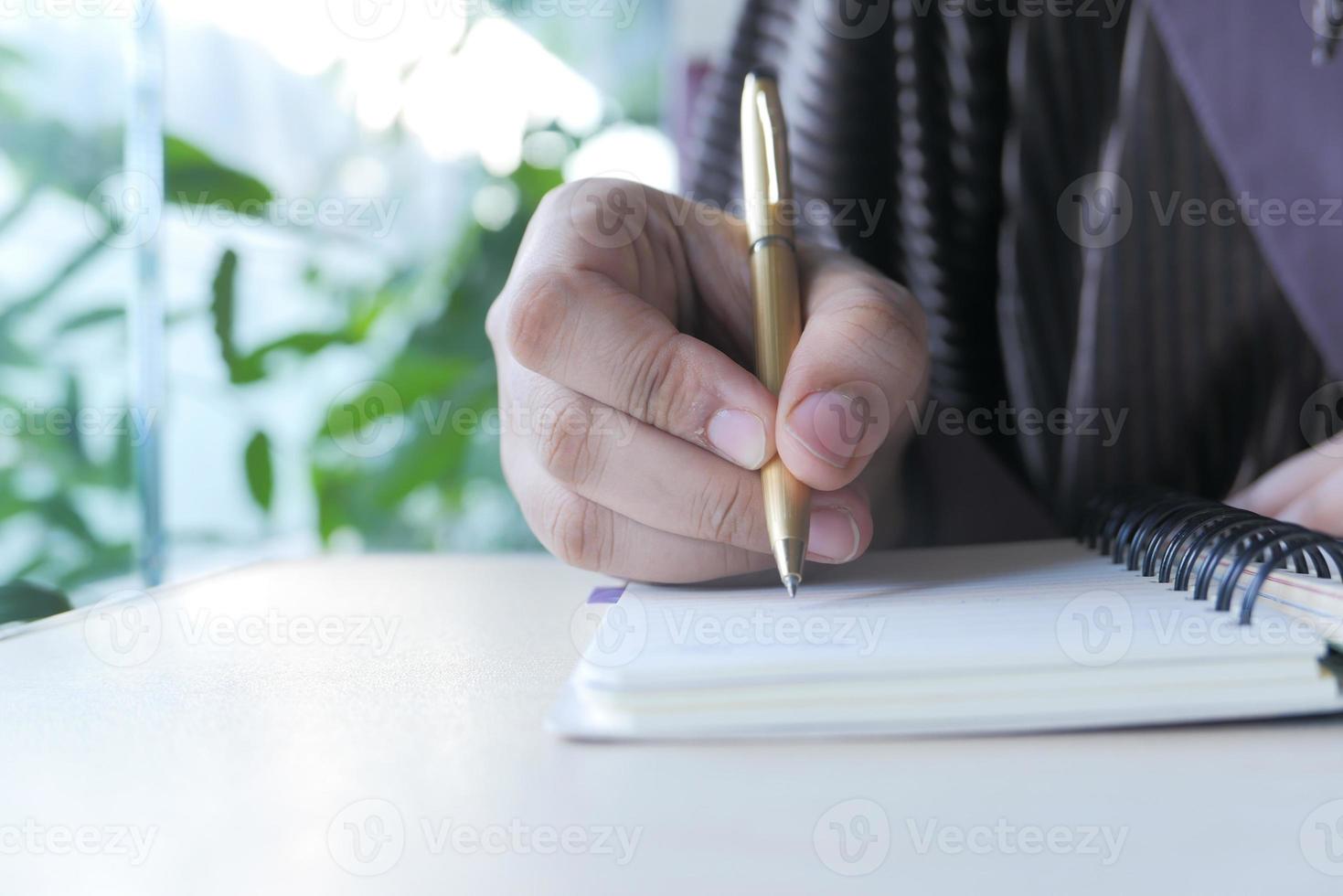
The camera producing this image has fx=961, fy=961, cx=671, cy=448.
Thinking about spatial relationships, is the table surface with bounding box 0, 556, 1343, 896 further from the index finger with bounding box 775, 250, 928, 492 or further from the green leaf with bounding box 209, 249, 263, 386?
the green leaf with bounding box 209, 249, 263, 386

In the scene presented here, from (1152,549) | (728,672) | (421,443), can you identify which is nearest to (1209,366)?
(1152,549)

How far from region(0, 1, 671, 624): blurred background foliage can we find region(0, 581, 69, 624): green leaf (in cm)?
36

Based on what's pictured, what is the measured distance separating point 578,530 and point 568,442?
5cm

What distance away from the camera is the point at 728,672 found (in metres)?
0.29

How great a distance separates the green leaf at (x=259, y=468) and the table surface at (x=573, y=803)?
0.97 m

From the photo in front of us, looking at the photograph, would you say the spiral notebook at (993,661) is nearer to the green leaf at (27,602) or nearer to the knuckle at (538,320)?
the knuckle at (538,320)

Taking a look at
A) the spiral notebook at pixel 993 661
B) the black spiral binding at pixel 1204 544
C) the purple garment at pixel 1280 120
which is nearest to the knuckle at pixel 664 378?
the spiral notebook at pixel 993 661

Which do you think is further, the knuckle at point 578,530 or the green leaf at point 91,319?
the green leaf at point 91,319

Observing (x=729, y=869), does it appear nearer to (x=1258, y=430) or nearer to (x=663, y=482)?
(x=663, y=482)

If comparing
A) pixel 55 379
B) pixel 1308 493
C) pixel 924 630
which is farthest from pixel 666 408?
pixel 55 379

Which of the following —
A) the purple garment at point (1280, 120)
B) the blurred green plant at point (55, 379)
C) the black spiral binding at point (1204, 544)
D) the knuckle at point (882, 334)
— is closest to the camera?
the black spiral binding at point (1204, 544)

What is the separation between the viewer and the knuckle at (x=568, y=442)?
46cm

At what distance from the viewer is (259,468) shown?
1.29 meters

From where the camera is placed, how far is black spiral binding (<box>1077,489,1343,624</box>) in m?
0.33
